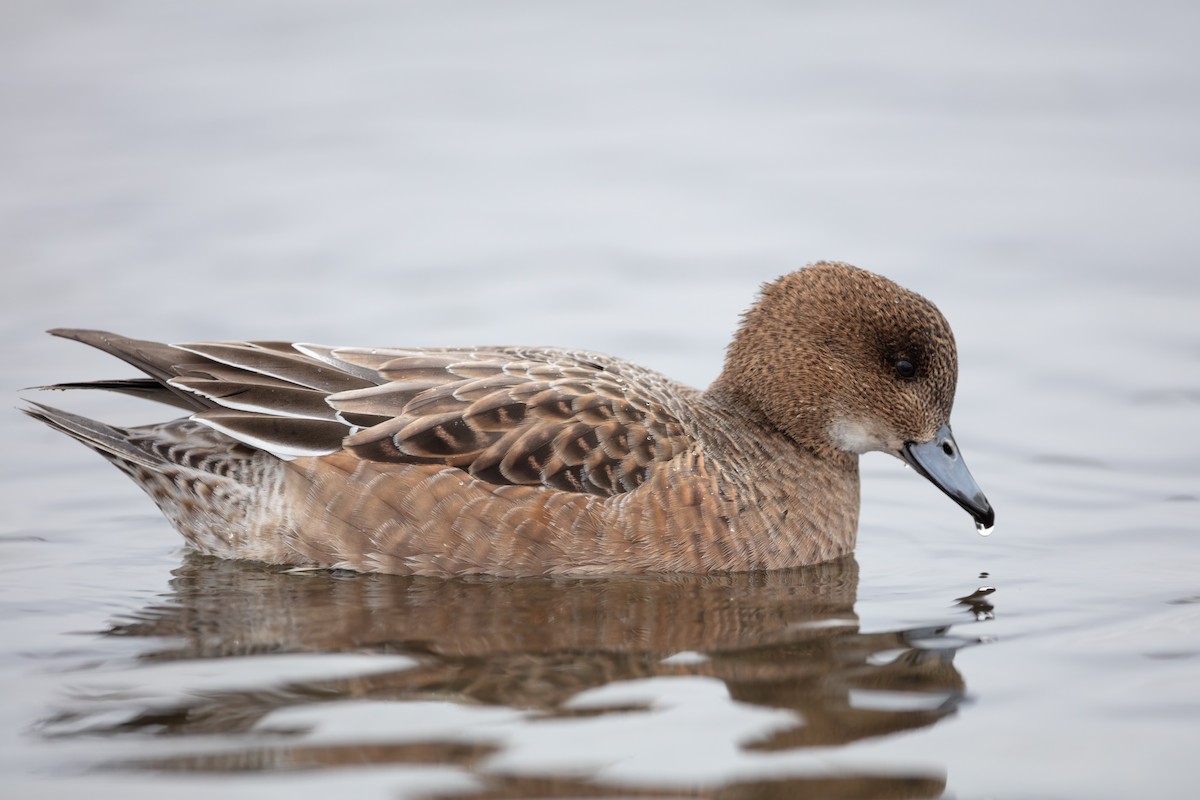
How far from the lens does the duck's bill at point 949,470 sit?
7.99m

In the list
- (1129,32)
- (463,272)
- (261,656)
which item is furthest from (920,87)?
(261,656)

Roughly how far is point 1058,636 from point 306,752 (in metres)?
3.14

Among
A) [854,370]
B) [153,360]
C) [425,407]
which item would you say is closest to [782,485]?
[854,370]

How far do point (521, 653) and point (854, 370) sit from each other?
7.93 feet

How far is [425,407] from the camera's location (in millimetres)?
7832

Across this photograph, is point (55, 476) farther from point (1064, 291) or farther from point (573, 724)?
Answer: point (1064, 291)

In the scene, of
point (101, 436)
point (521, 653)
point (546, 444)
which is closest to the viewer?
point (521, 653)

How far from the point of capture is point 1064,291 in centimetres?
1141

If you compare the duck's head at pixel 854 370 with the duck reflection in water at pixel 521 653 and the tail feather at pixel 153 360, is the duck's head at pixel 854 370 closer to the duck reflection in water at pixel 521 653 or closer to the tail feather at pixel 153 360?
the duck reflection in water at pixel 521 653

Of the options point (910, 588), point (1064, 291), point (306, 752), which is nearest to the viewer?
point (306, 752)

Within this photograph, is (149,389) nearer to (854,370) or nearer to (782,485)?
(782,485)

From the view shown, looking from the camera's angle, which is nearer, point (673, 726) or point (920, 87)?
point (673, 726)

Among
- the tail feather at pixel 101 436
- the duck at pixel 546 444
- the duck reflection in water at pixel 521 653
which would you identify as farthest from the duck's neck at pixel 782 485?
the tail feather at pixel 101 436

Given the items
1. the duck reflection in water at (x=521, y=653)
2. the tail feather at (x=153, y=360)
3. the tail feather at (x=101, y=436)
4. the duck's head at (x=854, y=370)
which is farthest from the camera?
the tail feather at (x=101, y=436)
